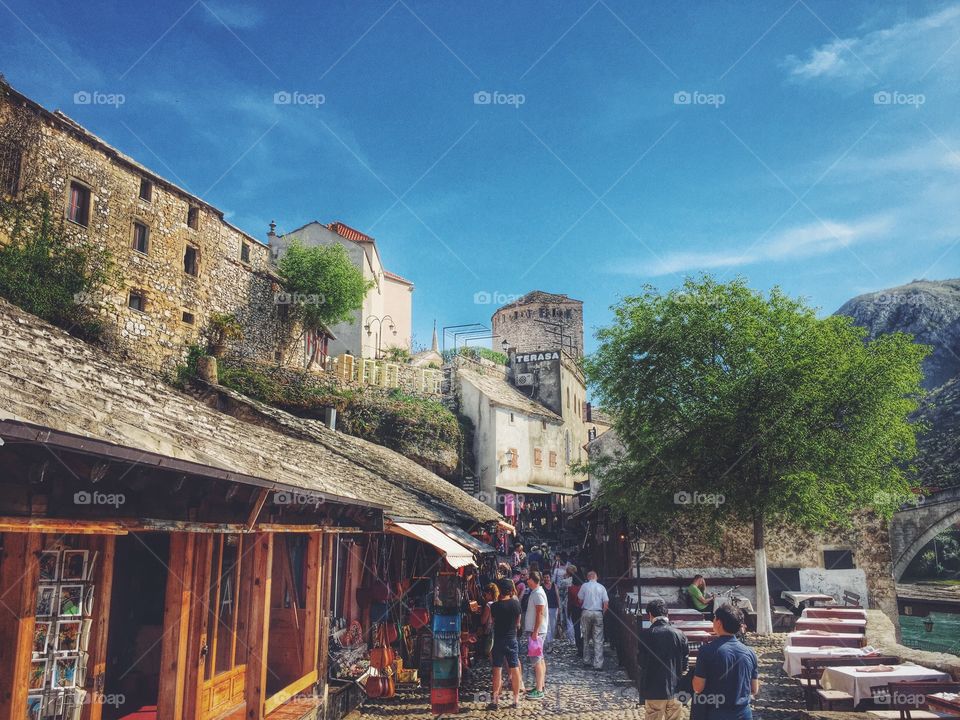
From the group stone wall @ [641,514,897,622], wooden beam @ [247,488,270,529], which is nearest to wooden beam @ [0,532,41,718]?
wooden beam @ [247,488,270,529]

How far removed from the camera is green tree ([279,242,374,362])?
32875mm

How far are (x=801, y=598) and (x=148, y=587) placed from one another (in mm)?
15681

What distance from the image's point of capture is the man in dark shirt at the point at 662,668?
6750 mm

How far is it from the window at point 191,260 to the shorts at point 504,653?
2368cm

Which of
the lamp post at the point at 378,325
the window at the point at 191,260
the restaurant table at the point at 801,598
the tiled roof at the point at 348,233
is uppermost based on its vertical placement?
the tiled roof at the point at 348,233

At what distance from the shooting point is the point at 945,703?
679 centimetres

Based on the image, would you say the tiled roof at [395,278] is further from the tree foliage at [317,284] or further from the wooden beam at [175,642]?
the wooden beam at [175,642]

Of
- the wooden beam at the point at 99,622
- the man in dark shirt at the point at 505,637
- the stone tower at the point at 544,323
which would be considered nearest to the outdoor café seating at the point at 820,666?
the man in dark shirt at the point at 505,637

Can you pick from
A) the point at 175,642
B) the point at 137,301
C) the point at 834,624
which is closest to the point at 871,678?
the point at 834,624

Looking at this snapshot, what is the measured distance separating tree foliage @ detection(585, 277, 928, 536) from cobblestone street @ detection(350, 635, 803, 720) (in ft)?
17.7

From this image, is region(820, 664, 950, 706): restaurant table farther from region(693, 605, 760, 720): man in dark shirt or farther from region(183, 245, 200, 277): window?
region(183, 245, 200, 277): window

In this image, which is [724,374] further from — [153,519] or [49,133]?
[49,133]

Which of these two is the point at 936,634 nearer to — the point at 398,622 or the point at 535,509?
Result: the point at 535,509

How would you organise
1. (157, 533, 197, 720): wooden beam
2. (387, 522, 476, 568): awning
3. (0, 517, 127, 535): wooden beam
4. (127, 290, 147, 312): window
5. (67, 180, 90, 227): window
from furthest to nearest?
(127, 290, 147, 312): window
(67, 180, 90, 227): window
(387, 522, 476, 568): awning
(157, 533, 197, 720): wooden beam
(0, 517, 127, 535): wooden beam
